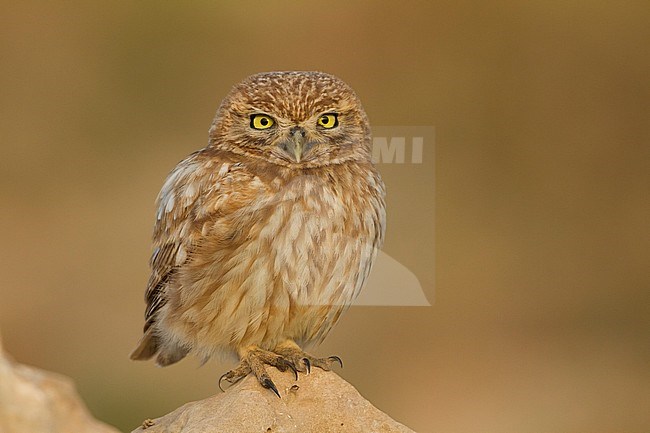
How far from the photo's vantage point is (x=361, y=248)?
2.59 m

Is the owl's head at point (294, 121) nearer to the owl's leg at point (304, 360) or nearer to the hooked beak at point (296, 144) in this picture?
the hooked beak at point (296, 144)

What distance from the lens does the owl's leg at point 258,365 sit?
242 centimetres

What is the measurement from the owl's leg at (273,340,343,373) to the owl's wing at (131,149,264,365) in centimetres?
34

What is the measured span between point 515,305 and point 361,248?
1.19 metres

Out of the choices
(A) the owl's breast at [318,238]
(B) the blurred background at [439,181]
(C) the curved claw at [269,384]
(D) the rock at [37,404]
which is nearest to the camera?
(D) the rock at [37,404]

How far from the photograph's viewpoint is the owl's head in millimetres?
2406

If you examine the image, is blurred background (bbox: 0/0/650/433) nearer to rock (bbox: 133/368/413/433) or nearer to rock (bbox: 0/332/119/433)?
rock (bbox: 133/368/413/433)

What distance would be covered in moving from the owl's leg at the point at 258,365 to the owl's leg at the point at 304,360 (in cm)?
2

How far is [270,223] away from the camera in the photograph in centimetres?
250

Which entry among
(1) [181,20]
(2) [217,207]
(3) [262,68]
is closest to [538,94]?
(3) [262,68]

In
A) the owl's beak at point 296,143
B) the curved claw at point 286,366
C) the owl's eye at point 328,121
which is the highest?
the owl's eye at point 328,121

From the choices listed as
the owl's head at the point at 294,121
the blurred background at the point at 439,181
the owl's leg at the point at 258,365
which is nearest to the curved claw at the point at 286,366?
the owl's leg at the point at 258,365

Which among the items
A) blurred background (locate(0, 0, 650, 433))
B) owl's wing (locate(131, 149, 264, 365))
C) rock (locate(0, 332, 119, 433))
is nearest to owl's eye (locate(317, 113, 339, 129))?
owl's wing (locate(131, 149, 264, 365))

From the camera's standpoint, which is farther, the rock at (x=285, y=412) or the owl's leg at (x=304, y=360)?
the owl's leg at (x=304, y=360)
